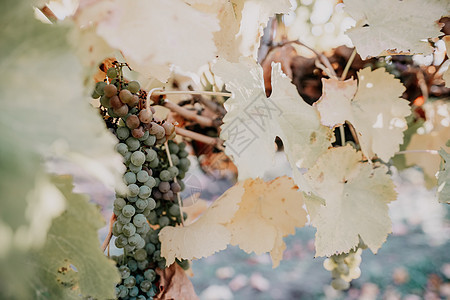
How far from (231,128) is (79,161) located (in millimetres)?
275

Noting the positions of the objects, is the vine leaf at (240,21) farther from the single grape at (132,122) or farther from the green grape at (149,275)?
the green grape at (149,275)

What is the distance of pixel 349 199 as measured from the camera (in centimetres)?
72

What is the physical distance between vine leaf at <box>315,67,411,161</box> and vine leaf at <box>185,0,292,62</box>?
182 millimetres


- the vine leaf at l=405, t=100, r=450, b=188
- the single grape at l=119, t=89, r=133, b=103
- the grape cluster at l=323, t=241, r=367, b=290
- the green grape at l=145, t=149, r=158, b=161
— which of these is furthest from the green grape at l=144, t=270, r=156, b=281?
the vine leaf at l=405, t=100, r=450, b=188

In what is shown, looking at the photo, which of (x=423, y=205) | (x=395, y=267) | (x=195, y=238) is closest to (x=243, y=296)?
(x=395, y=267)

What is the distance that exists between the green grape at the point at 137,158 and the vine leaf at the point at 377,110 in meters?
0.39

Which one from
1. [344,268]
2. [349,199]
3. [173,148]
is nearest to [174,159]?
[173,148]

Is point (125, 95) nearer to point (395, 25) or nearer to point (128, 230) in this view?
point (128, 230)

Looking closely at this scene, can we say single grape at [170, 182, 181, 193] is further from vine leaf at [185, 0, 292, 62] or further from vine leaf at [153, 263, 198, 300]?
vine leaf at [185, 0, 292, 62]

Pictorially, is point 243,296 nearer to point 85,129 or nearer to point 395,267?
point 395,267

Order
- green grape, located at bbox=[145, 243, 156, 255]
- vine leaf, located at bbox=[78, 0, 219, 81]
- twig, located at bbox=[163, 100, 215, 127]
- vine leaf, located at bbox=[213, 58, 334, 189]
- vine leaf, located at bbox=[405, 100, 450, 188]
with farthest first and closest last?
vine leaf, located at bbox=[405, 100, 450, 188] < twig, located at bbox=[163, 100, 215, 127] < green grape, located at bbox=[145, 243, 156, 255] < vine leaf, located at bbox=[213, 58, 334, 189] < vine leaf, located at bbox=[78, 0, 219, 81]

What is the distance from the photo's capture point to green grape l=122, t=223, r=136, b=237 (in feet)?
1.96

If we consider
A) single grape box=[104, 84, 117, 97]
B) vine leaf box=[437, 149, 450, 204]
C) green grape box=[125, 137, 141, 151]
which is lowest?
vine leaf box=[437, 149, 450, 204]

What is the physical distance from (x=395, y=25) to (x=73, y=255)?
2.18 feet
